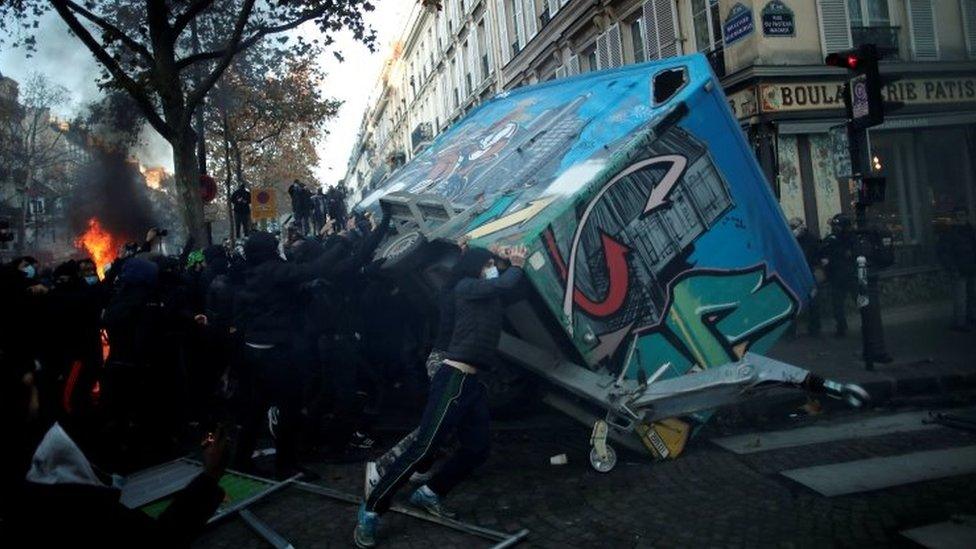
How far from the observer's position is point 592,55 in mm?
17734

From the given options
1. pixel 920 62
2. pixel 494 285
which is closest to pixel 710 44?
pixel 920 62

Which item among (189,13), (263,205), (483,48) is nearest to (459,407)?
(189,13)

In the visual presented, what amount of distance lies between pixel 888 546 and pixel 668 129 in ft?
10.3

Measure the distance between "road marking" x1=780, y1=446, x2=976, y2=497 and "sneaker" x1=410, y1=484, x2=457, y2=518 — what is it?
2347 mm

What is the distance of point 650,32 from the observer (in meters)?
14.0

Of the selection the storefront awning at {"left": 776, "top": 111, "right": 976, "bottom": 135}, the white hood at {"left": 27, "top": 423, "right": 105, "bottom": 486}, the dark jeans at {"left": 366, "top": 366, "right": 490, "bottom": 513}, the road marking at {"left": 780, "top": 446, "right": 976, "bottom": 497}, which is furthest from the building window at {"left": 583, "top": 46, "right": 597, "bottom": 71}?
the white hood at {"left": 27, "top": 423, "right": 105, "bottom": 486}

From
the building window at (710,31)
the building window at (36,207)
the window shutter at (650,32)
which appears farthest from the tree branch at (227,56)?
the building window at (36,207)

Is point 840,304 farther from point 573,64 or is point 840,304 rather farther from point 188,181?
point 188,181

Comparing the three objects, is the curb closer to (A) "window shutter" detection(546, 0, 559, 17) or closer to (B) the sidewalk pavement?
(B) the sidewalk pavement

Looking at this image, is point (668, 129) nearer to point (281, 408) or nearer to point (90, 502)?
point (281, 408)

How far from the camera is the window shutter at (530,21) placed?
21266 millimetres

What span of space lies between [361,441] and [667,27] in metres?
11.0

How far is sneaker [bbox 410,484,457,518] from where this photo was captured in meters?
4.11

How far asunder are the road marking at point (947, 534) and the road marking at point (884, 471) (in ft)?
1.88
